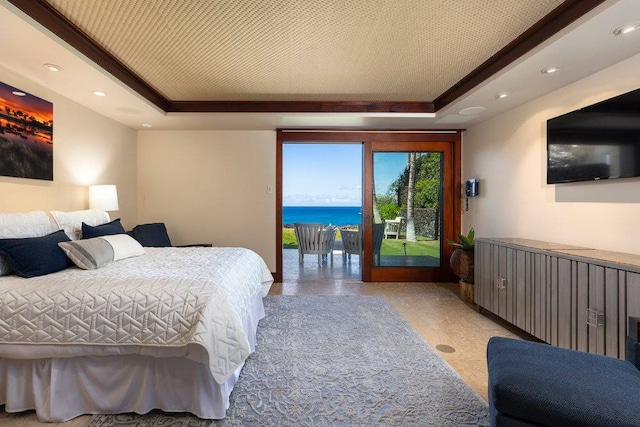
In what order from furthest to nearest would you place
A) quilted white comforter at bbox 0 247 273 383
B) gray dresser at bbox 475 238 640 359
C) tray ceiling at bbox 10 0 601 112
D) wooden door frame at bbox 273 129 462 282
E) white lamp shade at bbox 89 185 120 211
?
wooden door frame at bbox 273 129 462 282 → white lamp shade at bbox 89 185 120 211 → tray ceiling at bbox 10 0 601 112 → gray dresser at bbox 475 238 640 359 → quilted white comforter at bbox 0 247 273 383

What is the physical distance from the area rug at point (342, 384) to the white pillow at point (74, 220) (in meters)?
1.61

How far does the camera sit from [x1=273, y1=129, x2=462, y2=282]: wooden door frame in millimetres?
4281

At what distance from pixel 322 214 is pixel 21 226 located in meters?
13.0

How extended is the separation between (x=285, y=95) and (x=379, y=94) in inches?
43.8

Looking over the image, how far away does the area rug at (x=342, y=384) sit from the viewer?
5.16 ft

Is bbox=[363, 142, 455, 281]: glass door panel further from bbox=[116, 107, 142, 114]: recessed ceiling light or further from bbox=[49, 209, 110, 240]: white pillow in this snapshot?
bbox=[49, 209, 110, 240]: white pillow

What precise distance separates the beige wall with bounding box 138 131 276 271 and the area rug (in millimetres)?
1864

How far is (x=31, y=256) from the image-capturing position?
6.00 feet

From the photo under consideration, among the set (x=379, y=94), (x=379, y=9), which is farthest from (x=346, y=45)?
(x=379, y=94)

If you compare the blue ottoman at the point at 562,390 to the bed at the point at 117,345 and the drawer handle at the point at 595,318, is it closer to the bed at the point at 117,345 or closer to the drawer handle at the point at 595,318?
the drawer handle at the point at 595,318

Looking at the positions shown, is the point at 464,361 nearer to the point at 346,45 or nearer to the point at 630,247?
the point at 630,247

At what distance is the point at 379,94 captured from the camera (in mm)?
3404

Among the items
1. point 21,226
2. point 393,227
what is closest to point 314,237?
point 393,227

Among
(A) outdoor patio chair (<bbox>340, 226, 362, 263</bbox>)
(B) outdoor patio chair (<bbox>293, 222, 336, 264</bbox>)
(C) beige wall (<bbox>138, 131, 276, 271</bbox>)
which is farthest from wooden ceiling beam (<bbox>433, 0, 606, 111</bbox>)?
(B) outdoor patio chair (<bbox>293, 222, 336, 264</bbox>)
